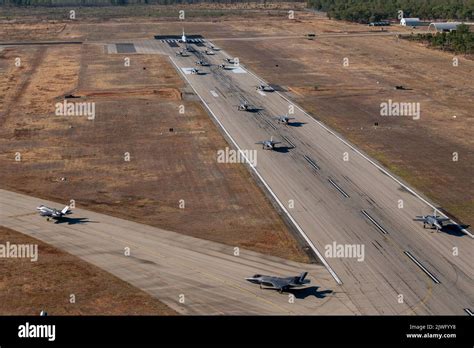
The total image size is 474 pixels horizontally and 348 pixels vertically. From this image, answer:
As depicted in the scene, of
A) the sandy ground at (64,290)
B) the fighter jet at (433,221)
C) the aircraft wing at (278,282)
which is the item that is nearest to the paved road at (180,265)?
the aircraft wing at (278,282)

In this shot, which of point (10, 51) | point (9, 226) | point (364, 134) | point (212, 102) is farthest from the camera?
point (10, 51)

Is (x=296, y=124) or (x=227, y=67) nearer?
(x=296, y=124)

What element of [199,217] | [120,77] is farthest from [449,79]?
[199,217]

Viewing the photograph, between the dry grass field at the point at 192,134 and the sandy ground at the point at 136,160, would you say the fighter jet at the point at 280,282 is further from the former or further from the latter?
the dry grass field at the point at 192,134

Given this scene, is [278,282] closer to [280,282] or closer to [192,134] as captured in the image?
[280,282]

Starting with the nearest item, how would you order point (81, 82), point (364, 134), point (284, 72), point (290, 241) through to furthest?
point (290, 241) < point (364, 134) < point (81, 82) < point (284, 72)

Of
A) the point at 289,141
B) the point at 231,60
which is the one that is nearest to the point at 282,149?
the point at 289,141

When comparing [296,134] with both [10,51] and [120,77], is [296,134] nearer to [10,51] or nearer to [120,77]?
[120,77]
